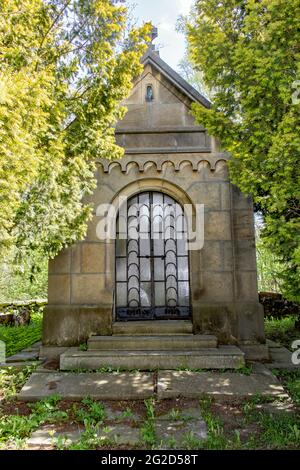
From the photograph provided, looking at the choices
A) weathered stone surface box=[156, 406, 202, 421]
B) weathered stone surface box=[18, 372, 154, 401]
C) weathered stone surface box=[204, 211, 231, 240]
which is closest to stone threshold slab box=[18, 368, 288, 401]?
weathered stone surface box=[18, 372, 154, 401]

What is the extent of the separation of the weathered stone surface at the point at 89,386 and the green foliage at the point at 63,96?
1.76 meters

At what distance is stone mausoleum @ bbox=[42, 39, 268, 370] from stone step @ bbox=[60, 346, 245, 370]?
16 cm

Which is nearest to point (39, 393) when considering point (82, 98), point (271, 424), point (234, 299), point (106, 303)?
point (106, 303)

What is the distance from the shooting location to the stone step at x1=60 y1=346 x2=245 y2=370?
4.83 m

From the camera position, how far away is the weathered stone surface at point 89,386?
Result: 4.10 meters

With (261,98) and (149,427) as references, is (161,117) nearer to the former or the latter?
(261,98)

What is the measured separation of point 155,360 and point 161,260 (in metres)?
1.94

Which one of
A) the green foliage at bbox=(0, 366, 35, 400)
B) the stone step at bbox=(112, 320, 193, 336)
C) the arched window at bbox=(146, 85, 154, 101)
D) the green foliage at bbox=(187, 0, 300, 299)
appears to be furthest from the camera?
the arched window at bbox=(146, 85, 154, 101)

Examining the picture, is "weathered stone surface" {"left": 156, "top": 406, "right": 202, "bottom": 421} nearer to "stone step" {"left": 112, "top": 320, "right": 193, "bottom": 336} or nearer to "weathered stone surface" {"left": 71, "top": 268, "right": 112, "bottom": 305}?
"stone step" {"left": 112, "top": 320, "right": 193, "bottom": 336}

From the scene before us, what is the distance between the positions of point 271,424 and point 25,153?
3.74 m

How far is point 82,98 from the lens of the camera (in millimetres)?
4625

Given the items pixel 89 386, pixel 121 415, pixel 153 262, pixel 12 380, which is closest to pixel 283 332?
pixel 153 262

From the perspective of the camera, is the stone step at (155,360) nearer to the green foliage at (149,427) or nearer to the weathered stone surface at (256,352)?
the weathered stone surface at (256,352)

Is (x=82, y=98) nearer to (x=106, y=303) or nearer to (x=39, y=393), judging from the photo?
(x=106, y=303)
